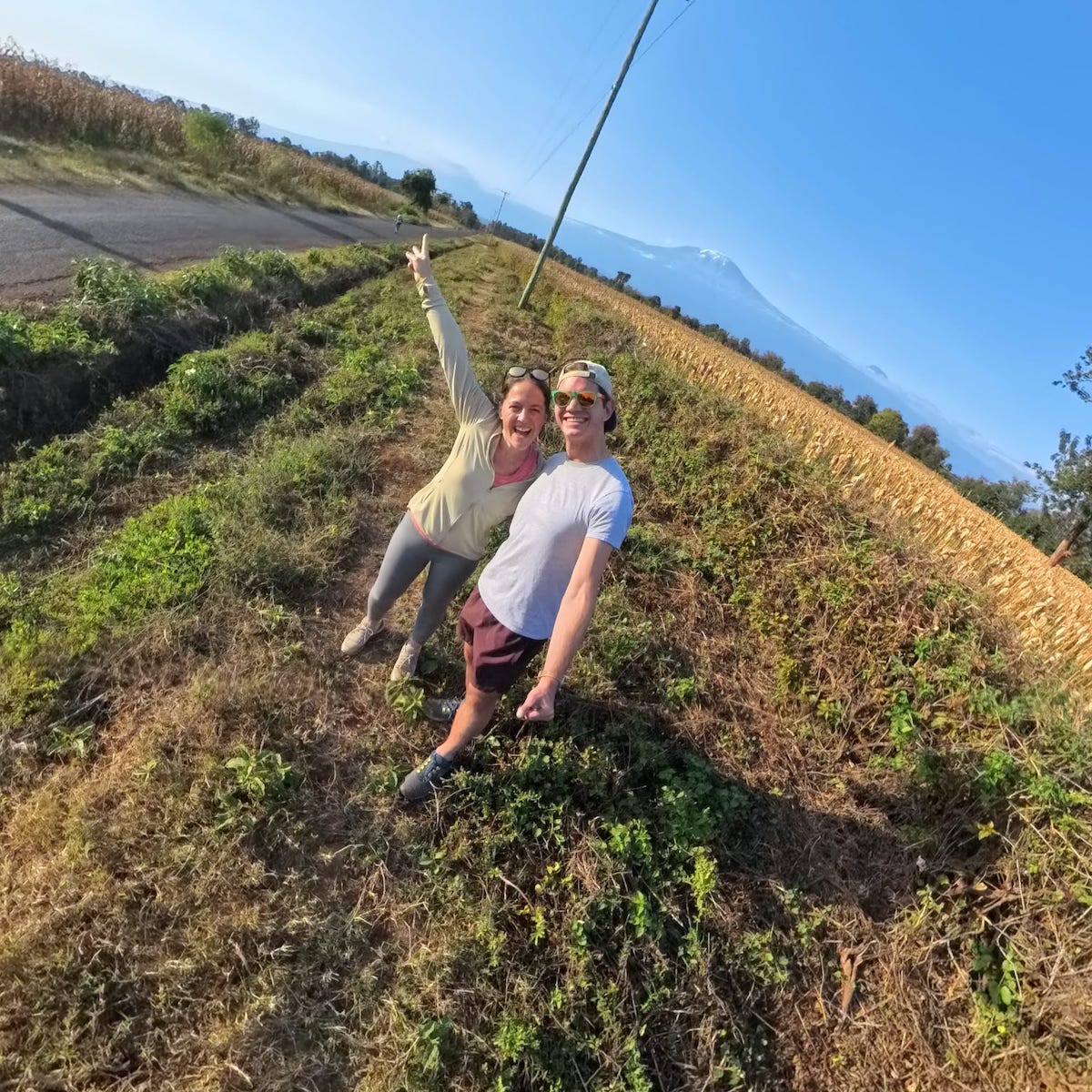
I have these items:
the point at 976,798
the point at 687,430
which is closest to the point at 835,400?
the point at 687,430

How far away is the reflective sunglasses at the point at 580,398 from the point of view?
231cm

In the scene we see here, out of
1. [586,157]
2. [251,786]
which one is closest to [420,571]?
[251,786]

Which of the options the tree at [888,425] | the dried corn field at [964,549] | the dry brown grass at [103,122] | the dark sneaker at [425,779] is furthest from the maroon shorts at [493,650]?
the tree at [888,425]

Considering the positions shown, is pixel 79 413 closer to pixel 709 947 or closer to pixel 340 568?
pixel 340 568

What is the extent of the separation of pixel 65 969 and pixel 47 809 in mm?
658

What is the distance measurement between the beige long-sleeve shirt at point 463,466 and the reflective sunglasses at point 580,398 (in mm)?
435

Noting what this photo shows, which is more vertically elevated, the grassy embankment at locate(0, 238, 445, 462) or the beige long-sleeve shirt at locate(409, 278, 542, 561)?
the beige long-sleeve shirt at locate(409, 278, 542, 561)

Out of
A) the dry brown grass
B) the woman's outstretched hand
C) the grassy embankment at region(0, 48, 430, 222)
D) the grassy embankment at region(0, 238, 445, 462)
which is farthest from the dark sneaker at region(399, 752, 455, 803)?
the dry brown grass

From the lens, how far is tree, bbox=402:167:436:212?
138ft

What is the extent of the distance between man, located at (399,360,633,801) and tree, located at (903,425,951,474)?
129 feet

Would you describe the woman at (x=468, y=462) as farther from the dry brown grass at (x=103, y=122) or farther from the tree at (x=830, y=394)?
the tree at (x=830, y=394)

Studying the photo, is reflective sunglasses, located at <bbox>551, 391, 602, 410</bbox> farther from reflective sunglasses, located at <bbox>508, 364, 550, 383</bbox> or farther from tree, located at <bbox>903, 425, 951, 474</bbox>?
tree, located at <bbox>903, 425, 951, 474</bbox>

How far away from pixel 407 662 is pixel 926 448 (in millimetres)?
42144

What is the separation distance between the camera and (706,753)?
12.8 ft
